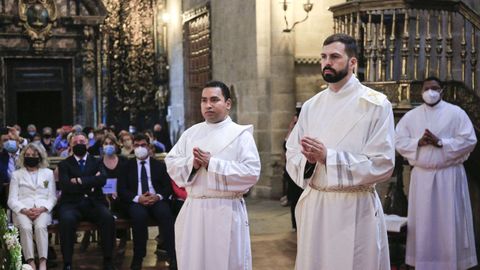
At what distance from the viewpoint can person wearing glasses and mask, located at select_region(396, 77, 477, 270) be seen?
663cm

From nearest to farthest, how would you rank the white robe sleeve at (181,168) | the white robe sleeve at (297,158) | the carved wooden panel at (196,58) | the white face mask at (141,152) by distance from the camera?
the white robe sleeve at (297,158) < the white robe sleeve at (181,168) < the white face mask at (141,152) < the carved wooden panel at (196,58)

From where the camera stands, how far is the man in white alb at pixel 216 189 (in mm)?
5020

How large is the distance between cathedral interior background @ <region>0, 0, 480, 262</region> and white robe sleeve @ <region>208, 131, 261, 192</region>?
128 inches

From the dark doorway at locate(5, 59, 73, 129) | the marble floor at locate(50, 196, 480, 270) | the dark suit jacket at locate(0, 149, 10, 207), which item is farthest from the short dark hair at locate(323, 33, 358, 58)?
the dark doorway at locate(5, 59, 73, 129)

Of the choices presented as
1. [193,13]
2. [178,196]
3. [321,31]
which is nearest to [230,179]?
[178,196]

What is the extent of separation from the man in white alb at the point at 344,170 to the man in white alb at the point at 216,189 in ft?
2.18

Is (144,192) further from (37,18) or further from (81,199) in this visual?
(37,18)

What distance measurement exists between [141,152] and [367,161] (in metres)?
4.02

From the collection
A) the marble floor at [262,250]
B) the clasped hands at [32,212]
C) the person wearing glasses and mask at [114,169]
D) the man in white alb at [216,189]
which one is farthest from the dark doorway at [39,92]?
the man in white alb at [216,189]

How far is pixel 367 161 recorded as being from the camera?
427 cm

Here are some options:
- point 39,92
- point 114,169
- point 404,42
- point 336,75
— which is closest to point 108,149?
point 114,169

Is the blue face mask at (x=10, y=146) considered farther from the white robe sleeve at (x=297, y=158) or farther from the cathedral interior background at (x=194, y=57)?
the white robe sleeve at (x=297, y=158)

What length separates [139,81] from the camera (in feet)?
62.1

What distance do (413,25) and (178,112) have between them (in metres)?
9.32
